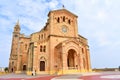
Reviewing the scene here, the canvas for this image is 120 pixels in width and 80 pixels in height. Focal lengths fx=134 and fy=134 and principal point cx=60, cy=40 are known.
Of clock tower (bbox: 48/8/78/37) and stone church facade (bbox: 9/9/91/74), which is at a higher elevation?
clock tower (bbox: 48/8/78/37)

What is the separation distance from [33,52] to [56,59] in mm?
6256

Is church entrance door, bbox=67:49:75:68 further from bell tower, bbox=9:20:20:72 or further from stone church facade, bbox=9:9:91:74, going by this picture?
bell tower, bbox=9:20:20:72

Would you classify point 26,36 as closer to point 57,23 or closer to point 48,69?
point 57,23

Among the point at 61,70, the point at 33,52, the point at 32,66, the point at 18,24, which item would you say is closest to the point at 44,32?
the point at 33,52

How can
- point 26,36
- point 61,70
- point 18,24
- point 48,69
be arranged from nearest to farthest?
point 61,70 → point 48,69 → point 26,36 → point 18,24

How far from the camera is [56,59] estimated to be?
35062 millimetres

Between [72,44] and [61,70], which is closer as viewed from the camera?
[61,70]

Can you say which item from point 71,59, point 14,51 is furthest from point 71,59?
point 14,51

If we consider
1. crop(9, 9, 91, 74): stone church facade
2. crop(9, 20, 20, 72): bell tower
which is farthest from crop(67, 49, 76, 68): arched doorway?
crop(9, 20, 20, 72): bell tower

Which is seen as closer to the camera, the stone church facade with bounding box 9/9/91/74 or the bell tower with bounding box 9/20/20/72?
the stone church facade with bounding box 9/9/91/74

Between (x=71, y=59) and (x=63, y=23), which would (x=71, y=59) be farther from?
(x=63, y=23)

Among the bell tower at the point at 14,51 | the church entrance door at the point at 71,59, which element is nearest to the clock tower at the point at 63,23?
the church entrance door at the point at 71,59

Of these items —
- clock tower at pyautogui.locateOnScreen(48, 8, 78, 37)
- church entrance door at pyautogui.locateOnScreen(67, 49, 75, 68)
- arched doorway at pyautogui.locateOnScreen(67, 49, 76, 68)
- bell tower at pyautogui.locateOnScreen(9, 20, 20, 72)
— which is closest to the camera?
arched doorway at pyautogui.locateOnScreen(67, 49, 76, 68)

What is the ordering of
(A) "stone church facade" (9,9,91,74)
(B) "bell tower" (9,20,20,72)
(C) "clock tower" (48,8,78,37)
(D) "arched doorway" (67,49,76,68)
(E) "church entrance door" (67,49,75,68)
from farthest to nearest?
(B) "bell tower" (9,20,20,72), (C) "clock tower" (48,8,78,37), (E) "church entrance door" (67,49,75,68), (D) "arched doorway" (67,49,76,68), (A) "stone church facade" (9,9,91,74)
